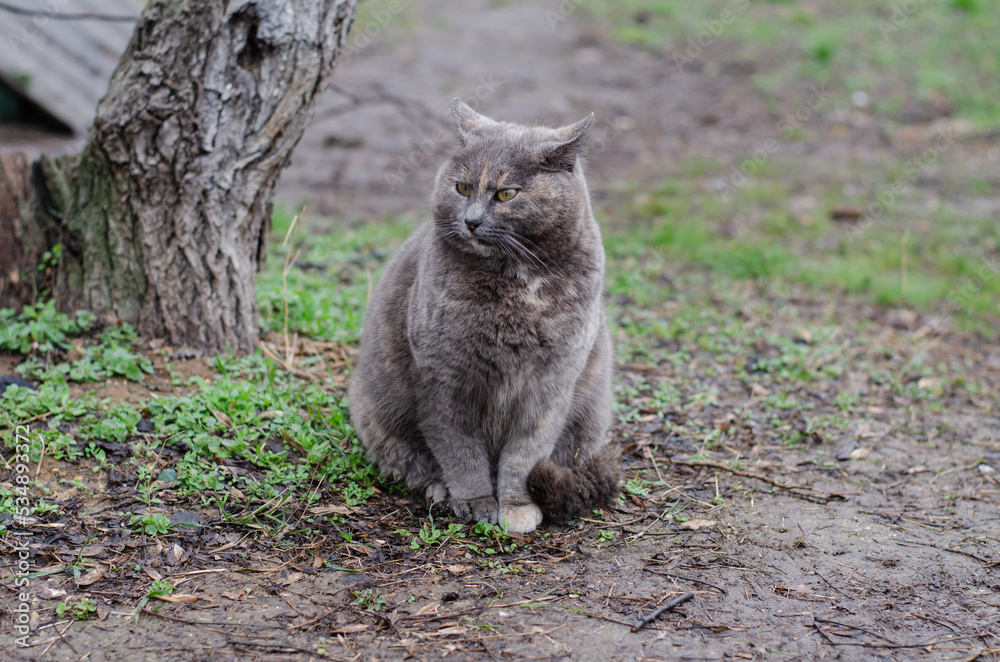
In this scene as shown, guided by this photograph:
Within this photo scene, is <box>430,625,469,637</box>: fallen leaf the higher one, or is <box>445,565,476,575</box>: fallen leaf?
<box>430,625,469,637</box>: fallen leaf

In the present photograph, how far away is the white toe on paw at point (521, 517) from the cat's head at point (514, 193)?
988 mm

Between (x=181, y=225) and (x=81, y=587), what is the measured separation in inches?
70.0

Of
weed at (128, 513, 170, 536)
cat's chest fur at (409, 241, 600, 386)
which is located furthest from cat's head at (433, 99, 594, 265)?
weed at (128, 513, 170, 536)

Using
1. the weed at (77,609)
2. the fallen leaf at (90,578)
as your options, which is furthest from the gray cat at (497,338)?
the weed at (77,609)

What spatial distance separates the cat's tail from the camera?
10.4ft

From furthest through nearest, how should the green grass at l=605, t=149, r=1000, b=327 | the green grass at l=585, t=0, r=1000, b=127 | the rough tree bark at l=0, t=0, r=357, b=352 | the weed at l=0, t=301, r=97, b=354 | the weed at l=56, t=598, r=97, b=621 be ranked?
the green grass at l=585, t=0, r=1000, b=127 → the green grass at l=605, t=149, r=1000, b=327 → the weed at l=0, t=301, r=97, b=354 → the rough tree bark at l=0, t=0, r=357, b=352 → the weed at l=56, t=598, r=97, b=621

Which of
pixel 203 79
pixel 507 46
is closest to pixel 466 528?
pixel 203 79

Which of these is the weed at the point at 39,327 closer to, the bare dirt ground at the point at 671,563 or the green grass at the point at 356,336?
the green grass at the point at 356,336

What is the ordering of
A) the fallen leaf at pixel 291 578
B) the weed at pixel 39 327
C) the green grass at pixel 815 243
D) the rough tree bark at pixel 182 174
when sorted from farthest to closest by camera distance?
the green grass at pixel 815 243
the weed at pixel 39 327
the rough tree bark at pixel 182 174
the fallen leaf at pixel 291 578

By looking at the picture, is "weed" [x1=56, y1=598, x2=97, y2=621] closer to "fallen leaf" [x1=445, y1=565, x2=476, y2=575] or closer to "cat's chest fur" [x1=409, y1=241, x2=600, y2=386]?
"fallen leaf" [x1=445, y1=565, x2=476, y2=575]

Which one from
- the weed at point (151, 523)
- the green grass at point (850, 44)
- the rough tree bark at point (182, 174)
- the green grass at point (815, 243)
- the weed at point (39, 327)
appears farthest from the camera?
the green grass at point (850, 44)

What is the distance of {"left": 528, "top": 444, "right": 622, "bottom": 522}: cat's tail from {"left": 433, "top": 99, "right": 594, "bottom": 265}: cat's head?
847 mm

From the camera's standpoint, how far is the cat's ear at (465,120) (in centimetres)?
323

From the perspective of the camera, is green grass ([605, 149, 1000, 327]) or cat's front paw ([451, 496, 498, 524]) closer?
cat's front paw ([451, 496, 498, 524])
